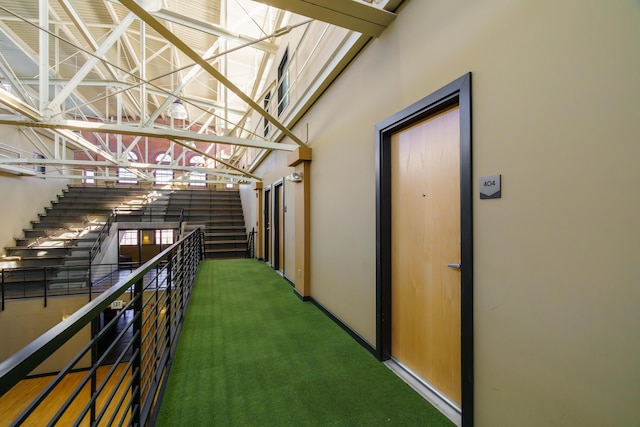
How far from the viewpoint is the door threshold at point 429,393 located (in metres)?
1.65

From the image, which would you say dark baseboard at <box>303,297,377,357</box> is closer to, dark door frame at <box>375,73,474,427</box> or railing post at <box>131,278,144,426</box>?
dark door frame at <box>375,73,474,427</box>

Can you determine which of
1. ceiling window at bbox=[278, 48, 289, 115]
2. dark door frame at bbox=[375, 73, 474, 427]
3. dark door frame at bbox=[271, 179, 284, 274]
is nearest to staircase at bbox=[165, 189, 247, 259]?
dark door frame at bbox=[271, 179, 284, 274]

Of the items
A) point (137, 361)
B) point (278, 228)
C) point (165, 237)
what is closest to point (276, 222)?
point (278, 228)

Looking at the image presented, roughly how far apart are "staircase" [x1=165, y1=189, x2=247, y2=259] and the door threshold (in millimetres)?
8145

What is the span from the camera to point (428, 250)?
1916mm

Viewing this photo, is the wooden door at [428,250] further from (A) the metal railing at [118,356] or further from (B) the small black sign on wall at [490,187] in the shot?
(A) the metal railing at [118,356]

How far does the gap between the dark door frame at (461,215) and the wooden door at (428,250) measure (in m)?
0.05

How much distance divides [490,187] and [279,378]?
1899mm

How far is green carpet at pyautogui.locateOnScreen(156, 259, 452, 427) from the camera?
1650mm

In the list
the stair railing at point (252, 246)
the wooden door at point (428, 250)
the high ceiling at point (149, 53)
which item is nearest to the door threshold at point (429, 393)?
the wooden door at point (428, 250)

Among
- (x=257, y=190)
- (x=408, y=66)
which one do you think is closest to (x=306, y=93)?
(x=408, y=66)

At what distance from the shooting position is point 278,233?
19.2ft

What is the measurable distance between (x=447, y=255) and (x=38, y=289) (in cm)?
958

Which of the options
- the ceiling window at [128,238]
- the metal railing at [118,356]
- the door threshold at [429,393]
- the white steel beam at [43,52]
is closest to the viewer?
the metal railing at [118,356]
